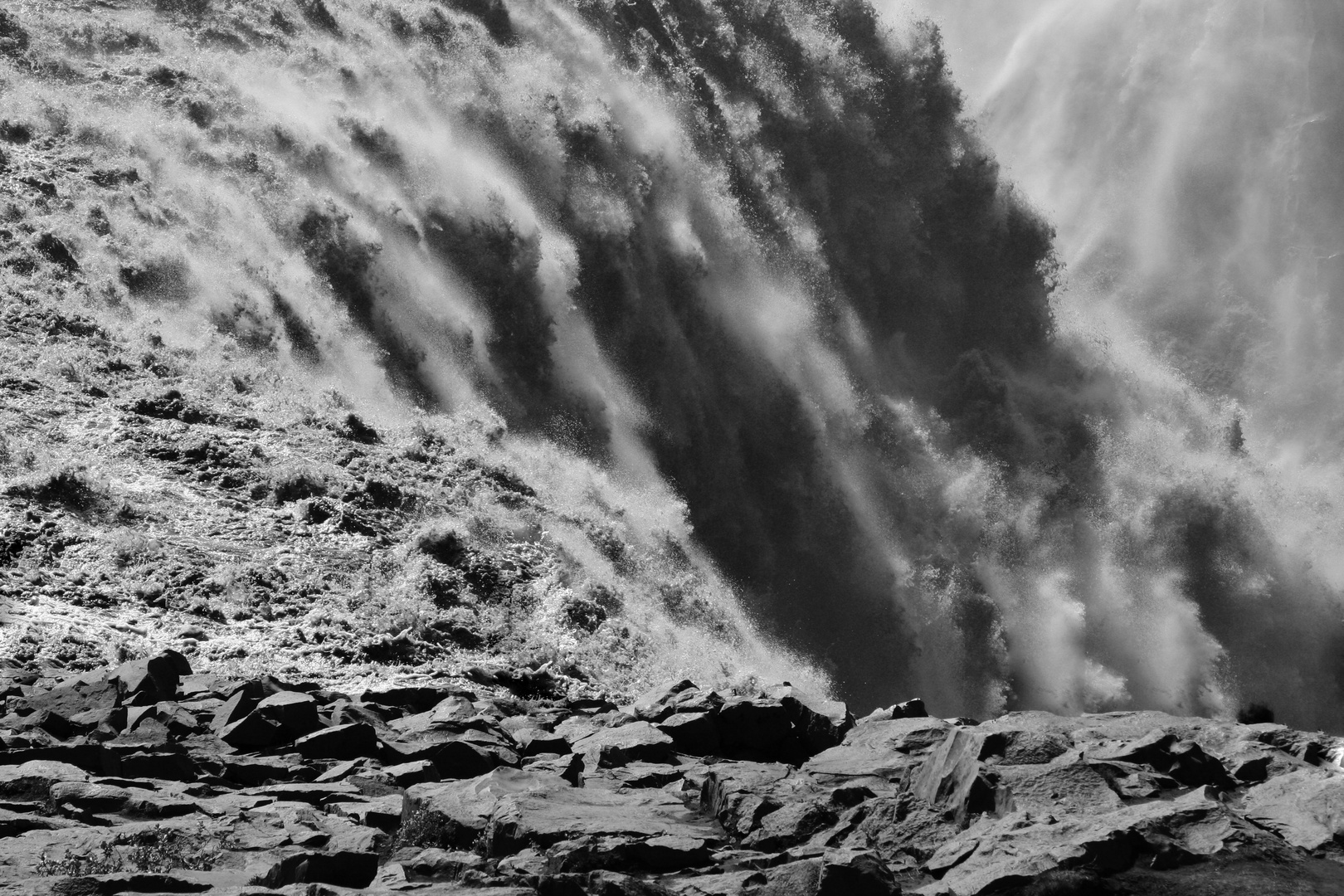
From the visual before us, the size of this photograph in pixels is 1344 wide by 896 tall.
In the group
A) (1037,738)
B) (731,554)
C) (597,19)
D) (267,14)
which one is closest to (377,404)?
(731,554)

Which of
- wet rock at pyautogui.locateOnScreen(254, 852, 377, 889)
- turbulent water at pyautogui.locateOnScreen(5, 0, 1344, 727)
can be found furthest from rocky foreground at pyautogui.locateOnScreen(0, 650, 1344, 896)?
turbulent water at pyautogui.locateOnScreen(5, 0, 1344, 727)

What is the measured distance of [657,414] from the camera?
1422 inches

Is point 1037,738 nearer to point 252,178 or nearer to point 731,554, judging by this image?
point 731,554

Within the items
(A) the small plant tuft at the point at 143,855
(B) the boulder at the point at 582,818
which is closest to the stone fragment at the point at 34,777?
(A) the small plant tuft at the point at 143,855

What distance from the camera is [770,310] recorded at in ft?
133

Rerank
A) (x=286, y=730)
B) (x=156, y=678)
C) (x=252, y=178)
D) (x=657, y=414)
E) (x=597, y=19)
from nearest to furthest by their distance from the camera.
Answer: (x=286, y=730)
(x=156, y=678)
(x=252, y=178)
(x=657, y=414)
(x=597, y=19)

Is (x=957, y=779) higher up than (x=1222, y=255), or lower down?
lower down

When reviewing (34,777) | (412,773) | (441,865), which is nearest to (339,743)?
(412,773)

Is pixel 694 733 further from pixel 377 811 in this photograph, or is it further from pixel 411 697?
pixel 377 811

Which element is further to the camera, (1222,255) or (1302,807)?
(1222,255)

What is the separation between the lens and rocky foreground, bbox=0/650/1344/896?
919 centimetres

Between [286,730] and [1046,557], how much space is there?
32954 mm

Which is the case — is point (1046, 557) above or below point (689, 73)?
below

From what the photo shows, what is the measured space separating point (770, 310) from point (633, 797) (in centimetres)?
2999
